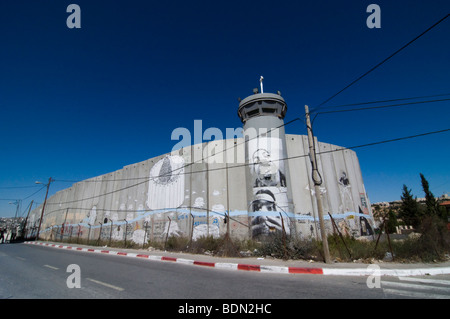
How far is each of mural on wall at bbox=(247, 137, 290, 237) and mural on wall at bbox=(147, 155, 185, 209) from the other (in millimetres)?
6421

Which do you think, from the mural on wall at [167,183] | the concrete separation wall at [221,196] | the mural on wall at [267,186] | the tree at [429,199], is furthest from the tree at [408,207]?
the mural on wall at [167,183]

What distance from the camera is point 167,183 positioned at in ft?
62.4

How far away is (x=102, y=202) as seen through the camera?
26.2m

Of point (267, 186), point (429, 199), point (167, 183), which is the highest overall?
point (167, 183)

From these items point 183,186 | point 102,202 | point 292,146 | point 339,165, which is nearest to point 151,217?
point 183,186

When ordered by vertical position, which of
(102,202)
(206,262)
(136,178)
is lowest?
(206,262)

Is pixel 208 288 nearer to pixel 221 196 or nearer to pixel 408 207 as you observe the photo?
pixel 221 196

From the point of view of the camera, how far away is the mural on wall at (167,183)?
18.0 m

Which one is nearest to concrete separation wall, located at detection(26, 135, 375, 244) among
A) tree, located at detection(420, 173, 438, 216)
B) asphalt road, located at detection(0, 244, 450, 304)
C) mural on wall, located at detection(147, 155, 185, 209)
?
mural on wall, located at detection(147, 155, 185, 209)

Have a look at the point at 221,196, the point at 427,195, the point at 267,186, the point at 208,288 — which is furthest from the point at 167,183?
the point at 427,195

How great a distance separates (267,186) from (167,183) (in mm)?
9230

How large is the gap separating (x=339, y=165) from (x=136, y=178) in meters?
20.2

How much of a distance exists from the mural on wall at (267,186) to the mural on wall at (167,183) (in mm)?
6421
